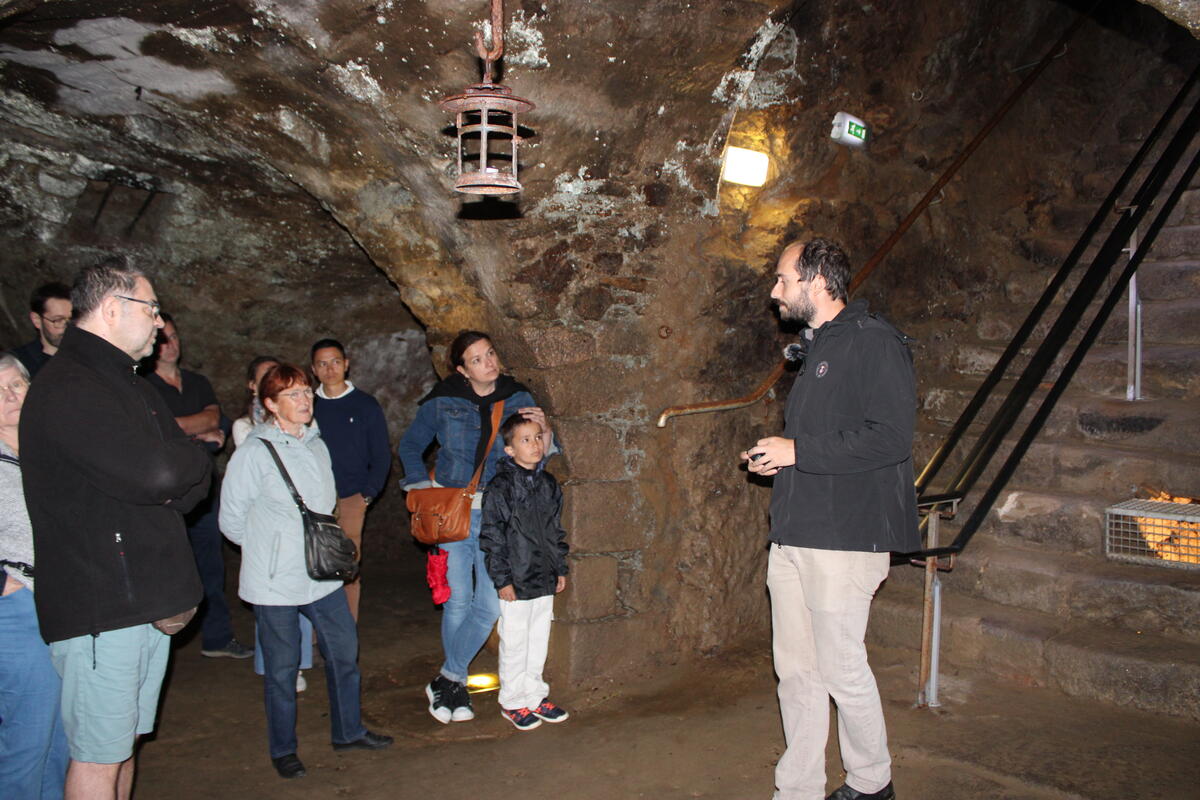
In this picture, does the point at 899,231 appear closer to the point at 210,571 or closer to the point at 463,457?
the point at 463,457

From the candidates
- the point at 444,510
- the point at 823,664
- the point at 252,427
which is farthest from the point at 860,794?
the point at 252,427

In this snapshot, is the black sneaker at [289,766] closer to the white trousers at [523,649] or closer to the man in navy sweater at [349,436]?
the white trousers at [523,649]

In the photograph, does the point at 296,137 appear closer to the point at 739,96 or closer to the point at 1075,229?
the point at 739,96

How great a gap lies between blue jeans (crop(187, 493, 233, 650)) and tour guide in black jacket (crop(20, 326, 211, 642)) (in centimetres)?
238

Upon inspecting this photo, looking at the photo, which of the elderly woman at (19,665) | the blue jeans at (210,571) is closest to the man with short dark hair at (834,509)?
the elderly woman at (19,665)

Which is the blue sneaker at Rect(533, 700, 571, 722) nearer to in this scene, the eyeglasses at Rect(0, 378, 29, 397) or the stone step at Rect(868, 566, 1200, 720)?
the stone step at Rect(868, 566, 1200, 720)

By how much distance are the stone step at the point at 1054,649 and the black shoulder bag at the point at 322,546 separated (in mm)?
2439

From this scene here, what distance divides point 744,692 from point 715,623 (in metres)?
0.50

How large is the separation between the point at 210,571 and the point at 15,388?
2252 mm

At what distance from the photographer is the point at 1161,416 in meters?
4.26

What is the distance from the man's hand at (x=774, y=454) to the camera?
105 inches

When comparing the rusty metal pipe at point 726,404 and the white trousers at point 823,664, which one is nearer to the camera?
the white trousers at point 823,664

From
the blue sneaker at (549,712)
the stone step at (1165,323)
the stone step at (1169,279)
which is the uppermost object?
the stone step at (1169,279)

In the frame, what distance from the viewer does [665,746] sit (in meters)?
3.54
